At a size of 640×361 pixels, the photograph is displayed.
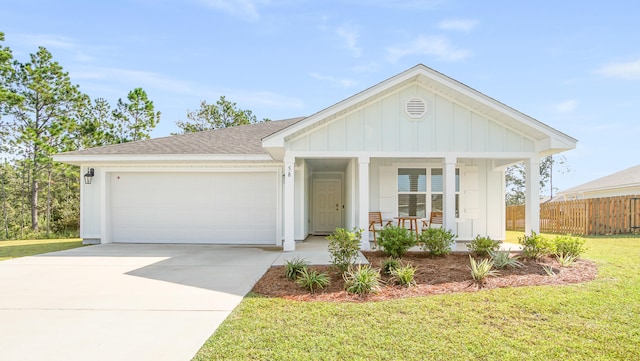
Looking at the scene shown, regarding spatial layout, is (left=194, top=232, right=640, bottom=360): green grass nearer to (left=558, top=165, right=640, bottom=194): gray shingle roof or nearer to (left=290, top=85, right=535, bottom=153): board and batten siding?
(left=290, top=85, right=535, bottom=153): board and batten siding

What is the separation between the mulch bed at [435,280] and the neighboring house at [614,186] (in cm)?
1595

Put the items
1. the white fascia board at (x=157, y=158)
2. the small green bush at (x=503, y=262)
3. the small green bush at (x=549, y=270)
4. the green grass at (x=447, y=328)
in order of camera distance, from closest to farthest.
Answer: the green grass at (x=447, y=328)
the small green bush at (x=549, y=270)
the small green bush at (x=503, y=262)
the white fascia board at (x=157, y=158)

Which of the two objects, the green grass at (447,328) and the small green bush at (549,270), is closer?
the green grass at (447,328)

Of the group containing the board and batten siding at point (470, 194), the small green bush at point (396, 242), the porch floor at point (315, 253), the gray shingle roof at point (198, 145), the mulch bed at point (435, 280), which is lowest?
the porch floor at point (315, 253)

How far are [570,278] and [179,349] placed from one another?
610 centimetres

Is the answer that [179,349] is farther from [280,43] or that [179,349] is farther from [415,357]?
[280,43]

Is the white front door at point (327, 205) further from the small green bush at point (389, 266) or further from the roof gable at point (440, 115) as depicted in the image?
the small green bush at point (389, 266)

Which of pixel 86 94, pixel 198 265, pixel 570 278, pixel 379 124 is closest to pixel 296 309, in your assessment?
pixel 198 265

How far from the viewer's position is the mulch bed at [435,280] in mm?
5500

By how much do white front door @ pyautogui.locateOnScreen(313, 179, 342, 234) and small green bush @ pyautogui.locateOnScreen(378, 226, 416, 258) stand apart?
684cm

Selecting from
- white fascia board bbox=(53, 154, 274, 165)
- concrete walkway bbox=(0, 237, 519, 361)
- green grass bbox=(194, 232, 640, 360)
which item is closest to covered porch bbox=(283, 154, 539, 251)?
white fascia board bbox=(53, 154, 274, 165)

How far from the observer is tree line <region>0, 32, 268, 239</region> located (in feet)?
63.1

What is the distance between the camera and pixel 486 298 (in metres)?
5.16

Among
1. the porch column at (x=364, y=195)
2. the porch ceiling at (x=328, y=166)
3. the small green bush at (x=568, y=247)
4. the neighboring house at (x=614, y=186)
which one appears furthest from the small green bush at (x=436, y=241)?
the neighboring house at (x=614, y=186)
